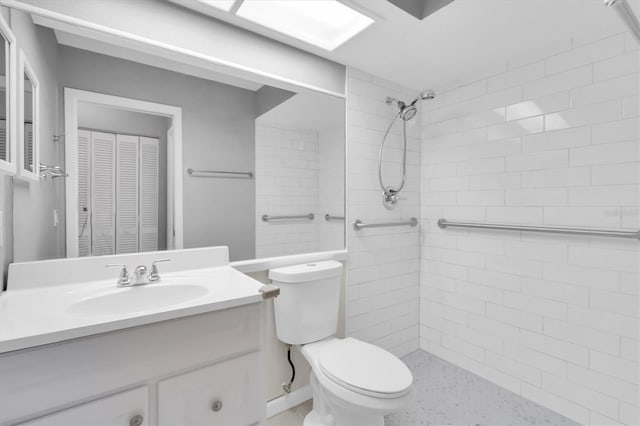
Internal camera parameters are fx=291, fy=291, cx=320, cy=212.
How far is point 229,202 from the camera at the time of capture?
5.04 feet

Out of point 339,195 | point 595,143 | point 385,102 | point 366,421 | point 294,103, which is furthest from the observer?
point 385,102

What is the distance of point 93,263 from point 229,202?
2.05ft

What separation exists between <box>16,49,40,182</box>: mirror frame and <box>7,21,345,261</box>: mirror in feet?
0.06

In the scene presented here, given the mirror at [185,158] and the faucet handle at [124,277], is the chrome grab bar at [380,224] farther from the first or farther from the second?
the faucet handle at [124,277]

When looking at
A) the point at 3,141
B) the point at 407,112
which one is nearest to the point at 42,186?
the point at 3,141

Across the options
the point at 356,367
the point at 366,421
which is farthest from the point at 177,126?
the point at 366,421

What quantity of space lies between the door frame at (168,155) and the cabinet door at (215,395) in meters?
0.65

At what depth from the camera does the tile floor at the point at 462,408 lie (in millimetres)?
1594

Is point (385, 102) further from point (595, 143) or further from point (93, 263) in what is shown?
point (93, 263)

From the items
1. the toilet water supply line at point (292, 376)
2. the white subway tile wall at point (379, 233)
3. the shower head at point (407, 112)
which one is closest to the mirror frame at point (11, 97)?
the toilet water supply line at point (292, 376)

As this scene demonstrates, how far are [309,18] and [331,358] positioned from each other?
1.73 m

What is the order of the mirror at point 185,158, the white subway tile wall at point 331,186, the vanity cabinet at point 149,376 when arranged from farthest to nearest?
the white subway tile wall at point 331,186 → the mirror at point 185,158 → the vanity cabinet at point 149,376

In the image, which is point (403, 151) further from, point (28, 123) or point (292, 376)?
point (28, 123)

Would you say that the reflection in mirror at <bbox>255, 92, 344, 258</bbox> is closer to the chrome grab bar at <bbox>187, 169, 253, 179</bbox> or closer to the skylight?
the chrome grab bar at <bbox>187, 169, 253, 179</bbox>
